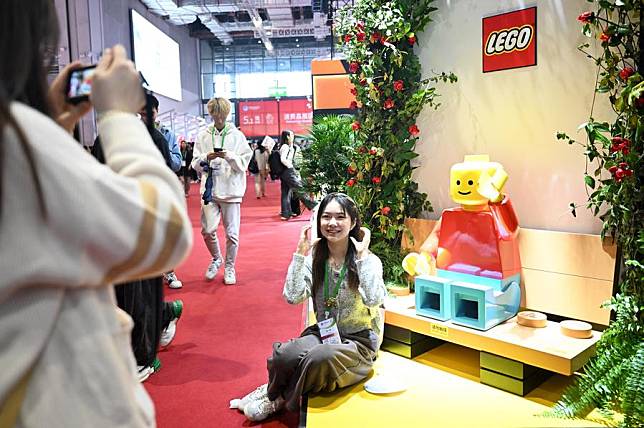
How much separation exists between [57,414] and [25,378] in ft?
0.21

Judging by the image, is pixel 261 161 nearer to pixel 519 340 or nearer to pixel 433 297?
pixel 433 297

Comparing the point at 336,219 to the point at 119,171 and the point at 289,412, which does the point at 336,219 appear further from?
the point at 119,171

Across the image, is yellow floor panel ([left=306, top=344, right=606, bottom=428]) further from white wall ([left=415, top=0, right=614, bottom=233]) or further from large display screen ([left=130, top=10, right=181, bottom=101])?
large display screen ([left=130, top=10, right=181, bottom=101])

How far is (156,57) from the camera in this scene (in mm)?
14508

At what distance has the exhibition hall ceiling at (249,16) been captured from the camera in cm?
1425

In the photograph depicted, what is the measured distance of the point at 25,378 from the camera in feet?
2.56

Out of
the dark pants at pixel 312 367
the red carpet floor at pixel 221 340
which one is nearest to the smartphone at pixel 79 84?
the dark pants at pixel 312 367

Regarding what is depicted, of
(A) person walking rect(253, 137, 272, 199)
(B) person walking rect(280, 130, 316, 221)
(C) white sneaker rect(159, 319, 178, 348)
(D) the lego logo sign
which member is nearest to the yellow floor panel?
(C) white sneaker rect(159, 319, 178, 348)

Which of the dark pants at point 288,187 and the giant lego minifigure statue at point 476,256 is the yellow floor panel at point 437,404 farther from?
the dark pants at point 288,187

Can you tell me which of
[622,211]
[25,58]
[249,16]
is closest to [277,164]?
[622,211]

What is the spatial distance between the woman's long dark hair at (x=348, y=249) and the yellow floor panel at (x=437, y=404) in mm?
538

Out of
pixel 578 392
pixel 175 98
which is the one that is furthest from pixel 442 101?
pixel 175 98

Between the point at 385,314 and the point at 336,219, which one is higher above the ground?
the point at 336,219

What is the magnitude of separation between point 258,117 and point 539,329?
19.5 metres
